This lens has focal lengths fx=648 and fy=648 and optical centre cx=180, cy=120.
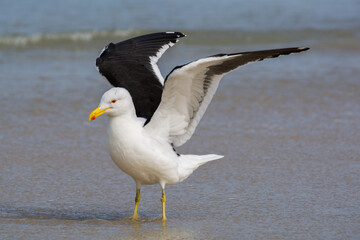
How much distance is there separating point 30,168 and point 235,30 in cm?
837

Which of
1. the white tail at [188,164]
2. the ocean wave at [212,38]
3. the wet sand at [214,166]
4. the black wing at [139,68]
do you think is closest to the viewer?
the wet sand at [214,166]

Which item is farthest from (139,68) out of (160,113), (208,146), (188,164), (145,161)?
(208,146)

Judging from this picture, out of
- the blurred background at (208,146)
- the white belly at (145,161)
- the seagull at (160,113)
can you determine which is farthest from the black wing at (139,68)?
the blurred background at (208,146)

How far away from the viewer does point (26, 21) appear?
44.9 ft

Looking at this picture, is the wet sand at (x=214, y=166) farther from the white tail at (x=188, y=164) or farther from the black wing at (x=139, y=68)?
the black wing at (x=139, y=68)

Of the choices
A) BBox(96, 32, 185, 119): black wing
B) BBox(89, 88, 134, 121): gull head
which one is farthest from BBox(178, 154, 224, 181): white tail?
BBox(89, 88, 134, 121): gull head

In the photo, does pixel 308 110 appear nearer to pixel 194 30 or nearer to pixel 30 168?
pixel 30 168

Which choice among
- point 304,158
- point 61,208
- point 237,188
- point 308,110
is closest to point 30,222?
point 61,208

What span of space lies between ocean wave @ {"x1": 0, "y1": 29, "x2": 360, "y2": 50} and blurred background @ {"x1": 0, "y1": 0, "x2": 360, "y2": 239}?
0.04m

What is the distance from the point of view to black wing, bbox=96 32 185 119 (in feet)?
17.4

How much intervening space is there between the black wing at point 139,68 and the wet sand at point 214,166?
0.80 meters

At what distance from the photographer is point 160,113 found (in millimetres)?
4934

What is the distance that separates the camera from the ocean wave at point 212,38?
12078 millimetres

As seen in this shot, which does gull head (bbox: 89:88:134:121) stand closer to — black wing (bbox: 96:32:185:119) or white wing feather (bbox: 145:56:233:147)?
Result: white wing feather (bbox: 145:56:233:147)
